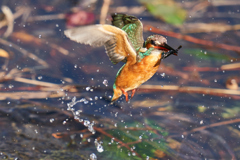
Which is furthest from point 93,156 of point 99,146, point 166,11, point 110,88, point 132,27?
point 166,11

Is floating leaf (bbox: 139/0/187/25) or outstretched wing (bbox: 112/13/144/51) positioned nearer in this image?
outstretched wing (bbox: 112/13/144/51)

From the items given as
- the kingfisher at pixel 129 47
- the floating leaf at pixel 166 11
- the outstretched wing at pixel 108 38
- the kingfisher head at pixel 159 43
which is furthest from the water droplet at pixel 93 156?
the floating leaf at pixel 166 11

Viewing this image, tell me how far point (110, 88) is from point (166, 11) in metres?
0.81

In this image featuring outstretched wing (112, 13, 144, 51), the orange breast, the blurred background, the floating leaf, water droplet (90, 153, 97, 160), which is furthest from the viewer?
the floating leaf

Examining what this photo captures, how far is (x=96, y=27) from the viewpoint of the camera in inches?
65.7

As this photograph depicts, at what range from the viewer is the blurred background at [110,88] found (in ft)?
7.83

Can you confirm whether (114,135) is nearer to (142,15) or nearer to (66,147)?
(66,147)

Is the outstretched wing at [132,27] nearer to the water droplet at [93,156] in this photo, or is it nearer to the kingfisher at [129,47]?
the kingfisher at [129,47]

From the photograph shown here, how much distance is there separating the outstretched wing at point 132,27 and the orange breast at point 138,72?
4.6 inches

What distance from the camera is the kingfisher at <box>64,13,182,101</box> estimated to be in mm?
1683

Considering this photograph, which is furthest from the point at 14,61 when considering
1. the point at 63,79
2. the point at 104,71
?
the point at 104,71

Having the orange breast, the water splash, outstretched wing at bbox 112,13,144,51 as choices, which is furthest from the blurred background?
outstretched wing at bbox 112,13,144,51

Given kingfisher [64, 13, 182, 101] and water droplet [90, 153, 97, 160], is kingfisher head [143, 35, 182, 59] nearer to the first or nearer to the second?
kingfisher [64, 13, 182, 101]

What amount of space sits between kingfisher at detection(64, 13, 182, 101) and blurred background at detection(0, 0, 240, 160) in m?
0.57
